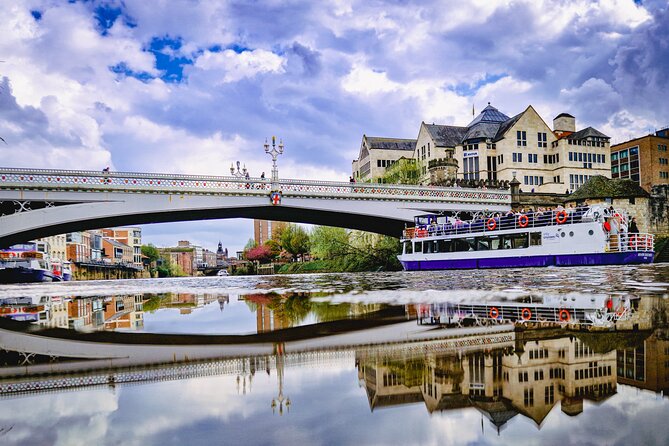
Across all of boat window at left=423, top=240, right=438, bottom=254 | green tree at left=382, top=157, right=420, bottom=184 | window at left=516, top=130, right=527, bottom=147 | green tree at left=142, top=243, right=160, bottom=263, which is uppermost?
window at left=516, top=130, right=527, bottom=147

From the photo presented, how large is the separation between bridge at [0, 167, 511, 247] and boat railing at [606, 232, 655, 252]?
14.5 meters

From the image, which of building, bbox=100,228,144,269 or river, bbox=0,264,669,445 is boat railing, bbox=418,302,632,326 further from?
building, bbox=100,228,144,269

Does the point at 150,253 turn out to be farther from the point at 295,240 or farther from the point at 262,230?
the point at 262,230

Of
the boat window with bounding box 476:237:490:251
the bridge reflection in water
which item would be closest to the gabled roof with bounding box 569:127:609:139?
the boat window with bounding box 476:237:490:251

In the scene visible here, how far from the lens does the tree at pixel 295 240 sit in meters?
86.1

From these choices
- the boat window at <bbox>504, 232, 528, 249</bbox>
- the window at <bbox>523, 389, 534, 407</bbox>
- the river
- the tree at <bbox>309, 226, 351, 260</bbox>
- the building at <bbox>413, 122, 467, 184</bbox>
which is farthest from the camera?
the building at <bbox>413, 122, 467, 184</bbox>

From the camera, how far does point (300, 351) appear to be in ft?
11.3

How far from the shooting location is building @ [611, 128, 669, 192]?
Result: 81.8 meters

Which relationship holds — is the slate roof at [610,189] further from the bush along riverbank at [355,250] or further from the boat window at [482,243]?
the bush along riverbank at [355,250]

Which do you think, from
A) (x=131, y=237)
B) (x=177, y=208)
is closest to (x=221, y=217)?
(x=177, y=208)

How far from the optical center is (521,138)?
189ft

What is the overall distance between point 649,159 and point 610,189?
52.6m

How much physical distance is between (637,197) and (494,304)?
39234mm

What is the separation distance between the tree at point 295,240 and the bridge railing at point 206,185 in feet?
152
